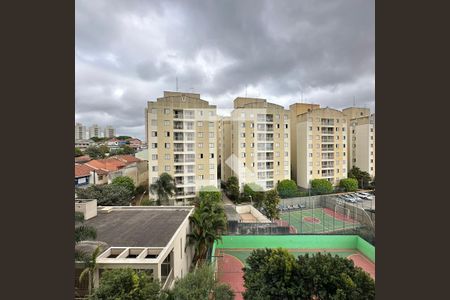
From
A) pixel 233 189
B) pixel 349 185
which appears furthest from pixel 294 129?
pixel 233 189

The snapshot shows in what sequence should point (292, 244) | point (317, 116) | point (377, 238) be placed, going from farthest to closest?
point (317, 116)
point (292, 244)
point (377, 238)

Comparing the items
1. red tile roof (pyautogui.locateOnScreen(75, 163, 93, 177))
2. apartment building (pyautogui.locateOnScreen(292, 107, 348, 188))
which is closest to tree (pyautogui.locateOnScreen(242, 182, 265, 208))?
apartment building (pyautogui.locateOnScreen(292, 107, 348, 188))

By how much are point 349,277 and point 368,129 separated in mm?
28205

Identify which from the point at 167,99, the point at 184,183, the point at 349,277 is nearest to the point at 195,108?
the point at 167,99

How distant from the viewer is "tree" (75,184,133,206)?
672 inches

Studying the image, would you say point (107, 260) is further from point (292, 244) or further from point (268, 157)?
point (268, 157)

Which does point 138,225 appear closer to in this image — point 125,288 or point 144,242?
point 144,242

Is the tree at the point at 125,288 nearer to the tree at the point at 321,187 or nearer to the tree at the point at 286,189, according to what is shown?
the tree at the point at 286,189

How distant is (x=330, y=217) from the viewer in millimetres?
18516

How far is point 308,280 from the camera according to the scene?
598cm

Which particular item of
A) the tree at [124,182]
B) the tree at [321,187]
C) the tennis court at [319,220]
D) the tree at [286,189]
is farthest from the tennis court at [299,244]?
the tree at [124,182]

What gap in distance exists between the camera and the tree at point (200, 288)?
17.8 ft

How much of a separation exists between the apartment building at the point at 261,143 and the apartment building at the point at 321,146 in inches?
107

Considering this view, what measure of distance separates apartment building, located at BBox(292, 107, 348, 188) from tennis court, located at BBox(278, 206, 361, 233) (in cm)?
602
